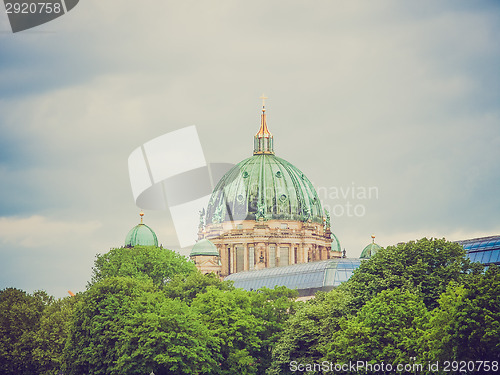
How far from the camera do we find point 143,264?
160 meters

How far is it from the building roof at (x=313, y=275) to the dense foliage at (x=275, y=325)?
26.8 metres

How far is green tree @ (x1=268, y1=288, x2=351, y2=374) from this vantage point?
108 metres

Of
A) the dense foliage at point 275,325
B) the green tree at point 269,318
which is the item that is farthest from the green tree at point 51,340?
the green tree at point 269,318

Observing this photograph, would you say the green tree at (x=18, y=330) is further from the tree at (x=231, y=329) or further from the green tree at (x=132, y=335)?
the tree at (x=231, y=329)

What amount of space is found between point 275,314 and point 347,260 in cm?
4586

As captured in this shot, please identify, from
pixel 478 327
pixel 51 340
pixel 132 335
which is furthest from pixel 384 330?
pixel 51 340

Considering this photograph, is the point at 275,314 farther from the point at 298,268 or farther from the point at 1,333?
the point at 298,268

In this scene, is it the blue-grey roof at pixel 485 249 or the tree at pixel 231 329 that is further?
the blue-grey roof at pixel 485 249

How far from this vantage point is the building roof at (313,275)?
169 metres

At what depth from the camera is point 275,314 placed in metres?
128

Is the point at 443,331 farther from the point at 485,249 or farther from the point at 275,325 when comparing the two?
the point at 485,249

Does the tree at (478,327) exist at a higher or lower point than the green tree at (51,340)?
lower

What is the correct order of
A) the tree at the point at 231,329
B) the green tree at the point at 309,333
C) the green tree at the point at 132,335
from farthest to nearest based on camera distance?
the tree at the point at 231,329
the green tree at the point at 309,333
the green tree at the point at 132,335

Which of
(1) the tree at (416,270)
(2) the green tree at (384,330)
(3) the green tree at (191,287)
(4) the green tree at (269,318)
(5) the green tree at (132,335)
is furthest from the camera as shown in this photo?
(3) the green tree at (191,287)
